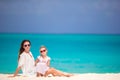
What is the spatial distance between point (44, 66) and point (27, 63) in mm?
221

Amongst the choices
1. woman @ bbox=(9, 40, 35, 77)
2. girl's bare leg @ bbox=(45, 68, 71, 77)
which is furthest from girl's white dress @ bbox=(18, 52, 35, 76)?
girl's bare leg @ bbox=(45, 68, 71, 77)

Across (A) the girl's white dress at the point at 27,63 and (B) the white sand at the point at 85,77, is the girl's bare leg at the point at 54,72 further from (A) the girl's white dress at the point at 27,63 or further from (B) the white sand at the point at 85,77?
(A) the girl's white dress at the point at 27,63

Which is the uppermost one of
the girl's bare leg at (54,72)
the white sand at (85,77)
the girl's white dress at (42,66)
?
the girl's white dress at (42,66)

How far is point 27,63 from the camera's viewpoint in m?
2.28

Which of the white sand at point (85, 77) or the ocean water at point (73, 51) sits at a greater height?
the ocean water at point (73, 51)

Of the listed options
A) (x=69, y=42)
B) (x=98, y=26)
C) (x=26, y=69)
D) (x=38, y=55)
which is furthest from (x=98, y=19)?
(x=26, y=69)

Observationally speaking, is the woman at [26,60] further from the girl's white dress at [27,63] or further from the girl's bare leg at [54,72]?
the girl's bare leg at [54,72]

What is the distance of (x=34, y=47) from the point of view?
2.22 metres

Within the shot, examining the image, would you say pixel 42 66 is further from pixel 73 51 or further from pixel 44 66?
pixel 73 51

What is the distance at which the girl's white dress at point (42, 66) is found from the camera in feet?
7.38

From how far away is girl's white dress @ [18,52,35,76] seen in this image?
225cm

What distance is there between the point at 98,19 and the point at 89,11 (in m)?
0.16

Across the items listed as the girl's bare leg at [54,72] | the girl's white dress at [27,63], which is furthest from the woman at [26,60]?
the girl's bare leg at [54,72]

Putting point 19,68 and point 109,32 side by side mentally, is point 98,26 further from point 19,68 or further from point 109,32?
point 19,68
